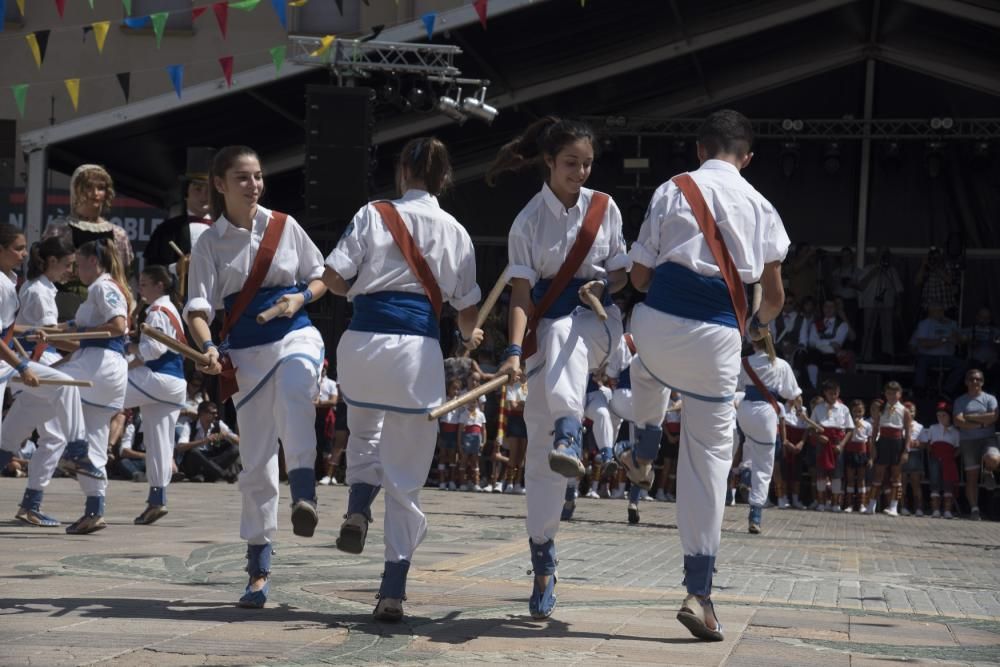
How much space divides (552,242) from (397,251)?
0.74 m

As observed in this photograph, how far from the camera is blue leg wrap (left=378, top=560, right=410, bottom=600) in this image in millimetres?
5590

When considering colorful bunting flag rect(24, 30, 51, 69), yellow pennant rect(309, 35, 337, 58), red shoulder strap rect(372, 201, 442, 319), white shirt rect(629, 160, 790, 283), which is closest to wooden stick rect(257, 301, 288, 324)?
red shoulder strap rect(372, 201, 442, 319)

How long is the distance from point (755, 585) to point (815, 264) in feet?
55.9

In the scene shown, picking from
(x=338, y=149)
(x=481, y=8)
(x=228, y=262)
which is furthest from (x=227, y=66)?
(x=228, y=262)

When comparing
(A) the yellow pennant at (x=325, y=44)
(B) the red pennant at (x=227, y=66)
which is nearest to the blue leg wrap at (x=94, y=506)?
(B) the red pennant at (x=227, y=66)

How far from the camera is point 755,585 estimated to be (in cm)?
788

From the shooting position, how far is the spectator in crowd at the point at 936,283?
23.8 meters

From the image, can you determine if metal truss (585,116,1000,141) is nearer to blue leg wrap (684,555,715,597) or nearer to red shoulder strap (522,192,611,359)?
red shoulder strap (522,192,611,359)

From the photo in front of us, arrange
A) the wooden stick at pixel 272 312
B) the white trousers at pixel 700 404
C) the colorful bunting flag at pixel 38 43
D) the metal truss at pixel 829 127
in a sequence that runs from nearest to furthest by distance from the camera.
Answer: the white trousers at pixel 700 404, the wooden stick at pixel 272 312, the colorful bunting flag at pixel 38 43, the metal truss at pixel 829 127


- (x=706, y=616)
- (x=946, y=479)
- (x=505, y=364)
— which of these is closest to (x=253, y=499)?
(x=505, y=364)

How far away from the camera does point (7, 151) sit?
97.1ft

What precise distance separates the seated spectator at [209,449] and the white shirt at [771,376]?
25.6 feet

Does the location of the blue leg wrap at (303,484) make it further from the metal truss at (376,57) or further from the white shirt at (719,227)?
the metal truss at (376,57)

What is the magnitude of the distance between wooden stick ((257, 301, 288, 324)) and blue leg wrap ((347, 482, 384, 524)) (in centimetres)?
80
